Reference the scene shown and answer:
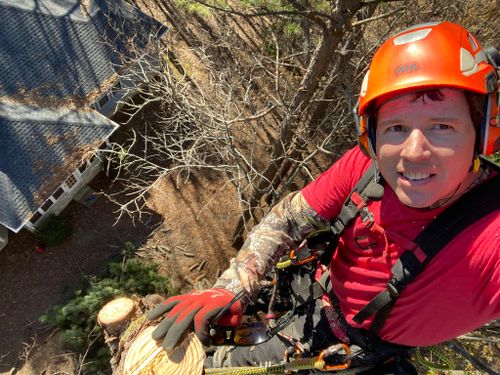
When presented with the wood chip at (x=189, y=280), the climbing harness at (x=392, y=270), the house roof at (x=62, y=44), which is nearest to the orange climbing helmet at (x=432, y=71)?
the climbing harness at (x=392, y=270)

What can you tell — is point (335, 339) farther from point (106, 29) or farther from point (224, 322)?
point (106, 29)

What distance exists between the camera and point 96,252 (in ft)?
30.8

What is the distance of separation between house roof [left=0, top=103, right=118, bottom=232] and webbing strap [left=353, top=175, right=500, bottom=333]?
318 inches

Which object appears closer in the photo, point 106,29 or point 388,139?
point 388,139

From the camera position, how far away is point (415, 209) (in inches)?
88.9

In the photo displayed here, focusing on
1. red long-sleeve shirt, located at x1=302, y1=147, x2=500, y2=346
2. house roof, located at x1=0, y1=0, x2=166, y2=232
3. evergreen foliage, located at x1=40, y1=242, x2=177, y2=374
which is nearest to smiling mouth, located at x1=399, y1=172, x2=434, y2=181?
red long-sleeve shirt, located at x1=302, y1=147, x2=500, y2=346

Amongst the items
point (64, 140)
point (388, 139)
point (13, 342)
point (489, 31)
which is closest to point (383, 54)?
point (388, 139)

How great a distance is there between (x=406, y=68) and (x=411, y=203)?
727 mm

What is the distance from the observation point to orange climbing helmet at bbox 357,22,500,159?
193cm

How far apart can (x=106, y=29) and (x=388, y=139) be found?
9579 millimetres

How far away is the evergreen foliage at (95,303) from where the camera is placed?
291 inches

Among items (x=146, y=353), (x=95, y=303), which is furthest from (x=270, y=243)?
(x=95, y=303)

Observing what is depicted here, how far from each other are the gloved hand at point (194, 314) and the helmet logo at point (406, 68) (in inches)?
72.2

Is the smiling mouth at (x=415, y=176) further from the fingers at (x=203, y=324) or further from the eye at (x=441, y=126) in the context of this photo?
the fingers at (x=203, y=324)
